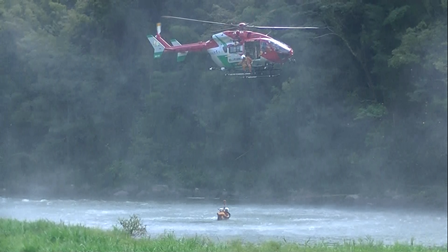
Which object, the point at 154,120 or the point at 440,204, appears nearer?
the point at 440,204

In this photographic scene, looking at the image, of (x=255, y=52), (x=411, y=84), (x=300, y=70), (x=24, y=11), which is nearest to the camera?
(x=411, y=84)

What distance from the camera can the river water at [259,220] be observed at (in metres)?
14.4

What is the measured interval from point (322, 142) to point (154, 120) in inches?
341

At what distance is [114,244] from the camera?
1120 cm

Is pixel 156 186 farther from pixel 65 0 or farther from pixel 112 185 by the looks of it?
pixel 65 0

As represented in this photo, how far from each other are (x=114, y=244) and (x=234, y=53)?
773cm

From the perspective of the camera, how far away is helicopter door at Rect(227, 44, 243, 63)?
17.5 m

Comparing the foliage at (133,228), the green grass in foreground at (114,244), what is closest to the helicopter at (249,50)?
the foliage at (133,228)

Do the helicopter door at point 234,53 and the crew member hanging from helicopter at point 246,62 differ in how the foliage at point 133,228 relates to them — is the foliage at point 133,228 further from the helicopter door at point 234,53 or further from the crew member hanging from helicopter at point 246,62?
the helicopter door at point 234,53

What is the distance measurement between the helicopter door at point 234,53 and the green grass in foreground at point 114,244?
6645mm

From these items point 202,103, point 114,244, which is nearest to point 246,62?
point 114,244

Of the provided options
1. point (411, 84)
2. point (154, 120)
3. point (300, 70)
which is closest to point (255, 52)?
point (411, 84)

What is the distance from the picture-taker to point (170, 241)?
37.3 feet

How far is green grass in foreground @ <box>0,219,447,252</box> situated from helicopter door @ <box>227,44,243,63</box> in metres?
6.65
